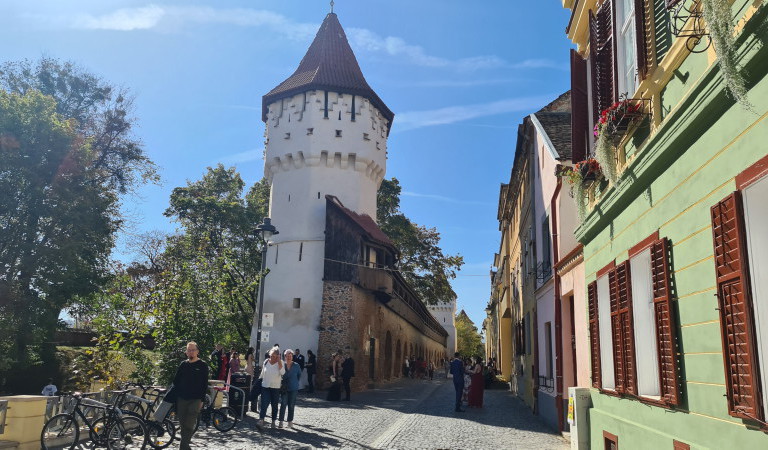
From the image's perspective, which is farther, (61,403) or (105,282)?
(105,282)

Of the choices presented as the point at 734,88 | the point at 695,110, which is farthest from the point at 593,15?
the point at 734,88

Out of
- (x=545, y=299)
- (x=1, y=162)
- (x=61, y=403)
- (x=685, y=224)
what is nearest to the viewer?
(x=685, y=224)

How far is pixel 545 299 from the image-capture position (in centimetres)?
1566

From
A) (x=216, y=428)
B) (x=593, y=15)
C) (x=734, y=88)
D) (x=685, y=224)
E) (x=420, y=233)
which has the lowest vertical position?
(x=216, y=428)

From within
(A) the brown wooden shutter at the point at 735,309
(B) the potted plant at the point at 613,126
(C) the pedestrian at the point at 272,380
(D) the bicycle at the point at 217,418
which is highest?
(B) the potted plant at the point at 613,126

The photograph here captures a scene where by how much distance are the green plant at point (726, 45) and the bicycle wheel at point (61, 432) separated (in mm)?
9612

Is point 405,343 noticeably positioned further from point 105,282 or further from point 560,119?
point 560,119

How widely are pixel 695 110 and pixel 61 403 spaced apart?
381 inches

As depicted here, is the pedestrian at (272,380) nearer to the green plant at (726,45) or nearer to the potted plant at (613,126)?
the potted plant at (613,126)

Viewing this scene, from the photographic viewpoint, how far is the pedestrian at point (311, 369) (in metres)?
25.4

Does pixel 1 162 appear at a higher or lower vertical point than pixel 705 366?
higher

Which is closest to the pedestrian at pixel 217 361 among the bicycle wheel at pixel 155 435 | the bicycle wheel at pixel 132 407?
the bicycle wheel at pixel 132 407

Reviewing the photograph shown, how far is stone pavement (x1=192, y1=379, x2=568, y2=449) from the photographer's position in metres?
11.3

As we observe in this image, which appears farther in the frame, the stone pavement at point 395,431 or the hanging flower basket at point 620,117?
the stone pavement at point 395,431
